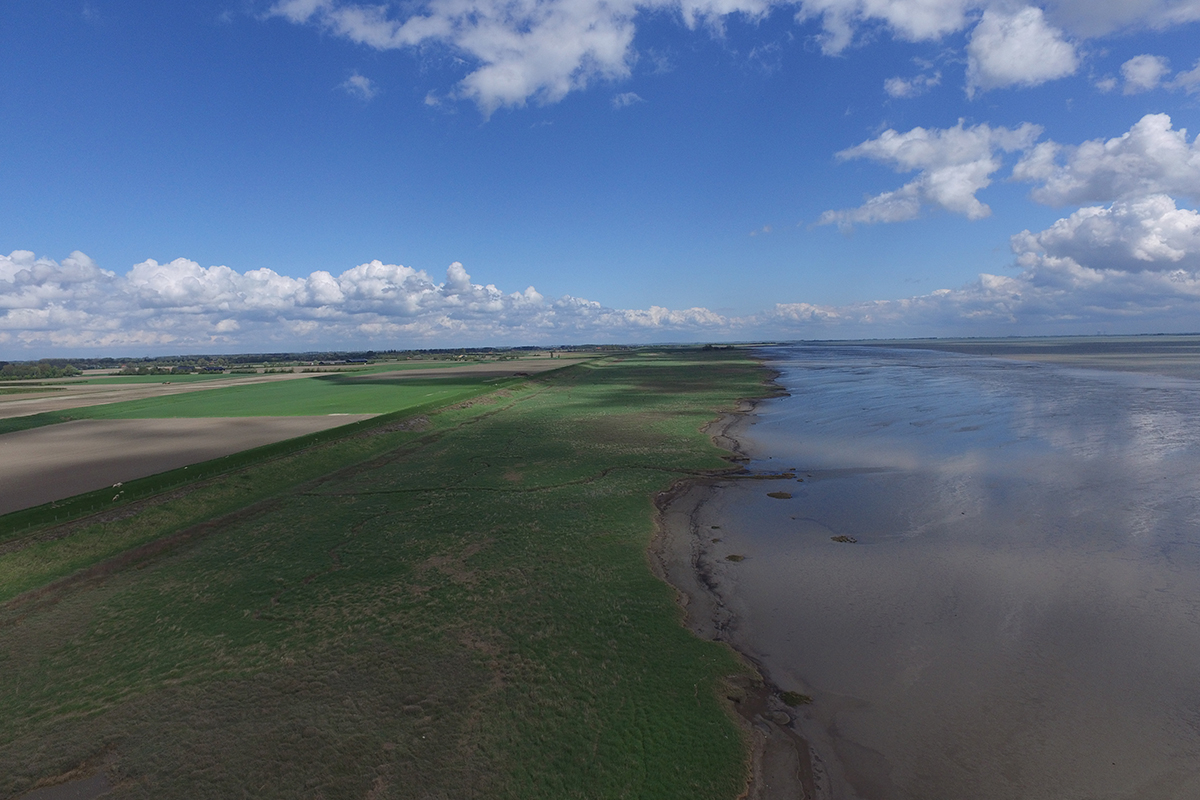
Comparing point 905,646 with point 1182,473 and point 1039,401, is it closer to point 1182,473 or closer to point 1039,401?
point 1182,473

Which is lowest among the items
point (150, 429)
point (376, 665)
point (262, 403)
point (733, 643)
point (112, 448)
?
point (733, 643)

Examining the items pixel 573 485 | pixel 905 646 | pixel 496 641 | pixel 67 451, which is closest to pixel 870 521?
pixel 905 646

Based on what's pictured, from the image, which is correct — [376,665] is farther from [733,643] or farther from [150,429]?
[150,429]

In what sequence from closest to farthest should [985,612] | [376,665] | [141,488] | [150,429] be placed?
[376,665] → [985,612] → [141,488] → [150,429]

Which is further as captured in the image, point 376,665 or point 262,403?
point 262,403

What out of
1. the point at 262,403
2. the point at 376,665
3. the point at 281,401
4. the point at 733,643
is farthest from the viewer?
the point at 281,401

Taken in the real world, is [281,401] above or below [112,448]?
above

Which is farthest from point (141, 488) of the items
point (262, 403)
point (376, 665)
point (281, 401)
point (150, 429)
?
point (281, 401)
